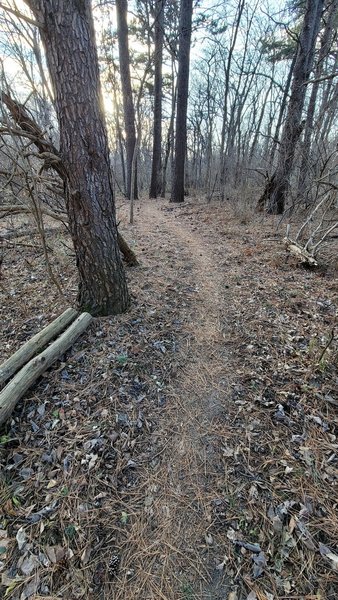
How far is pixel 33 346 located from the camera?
234 cm

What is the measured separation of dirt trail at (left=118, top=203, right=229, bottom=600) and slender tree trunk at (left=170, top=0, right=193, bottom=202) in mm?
8781

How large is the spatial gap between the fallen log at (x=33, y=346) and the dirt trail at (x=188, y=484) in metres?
1.26

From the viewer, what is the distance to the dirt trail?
1333mm

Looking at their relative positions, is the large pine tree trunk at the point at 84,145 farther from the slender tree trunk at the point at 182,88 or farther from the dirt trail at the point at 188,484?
the slender tree trunk at the point at 182,88

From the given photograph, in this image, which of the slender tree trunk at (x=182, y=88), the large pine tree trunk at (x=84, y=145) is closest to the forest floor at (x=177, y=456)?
the large pine tree trunk at (x=84, y=145)

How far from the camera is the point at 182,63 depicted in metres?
8.56

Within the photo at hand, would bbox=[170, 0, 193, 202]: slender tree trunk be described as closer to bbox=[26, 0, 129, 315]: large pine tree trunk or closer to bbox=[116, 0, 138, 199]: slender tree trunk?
bbox=[116, 0, 138, 199]: slender tree trunk

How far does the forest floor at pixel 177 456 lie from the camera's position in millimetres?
1333

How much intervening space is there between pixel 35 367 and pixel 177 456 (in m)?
1.34

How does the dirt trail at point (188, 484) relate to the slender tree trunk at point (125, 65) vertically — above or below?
below

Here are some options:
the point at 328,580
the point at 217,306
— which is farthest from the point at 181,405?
the point at 217,306

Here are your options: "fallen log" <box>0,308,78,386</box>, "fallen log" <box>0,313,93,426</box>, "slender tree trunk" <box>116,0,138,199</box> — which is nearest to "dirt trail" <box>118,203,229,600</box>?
"fallen log" <box>0,313,93,426</box>

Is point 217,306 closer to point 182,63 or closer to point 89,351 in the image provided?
point 89,351

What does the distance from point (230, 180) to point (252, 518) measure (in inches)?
611
